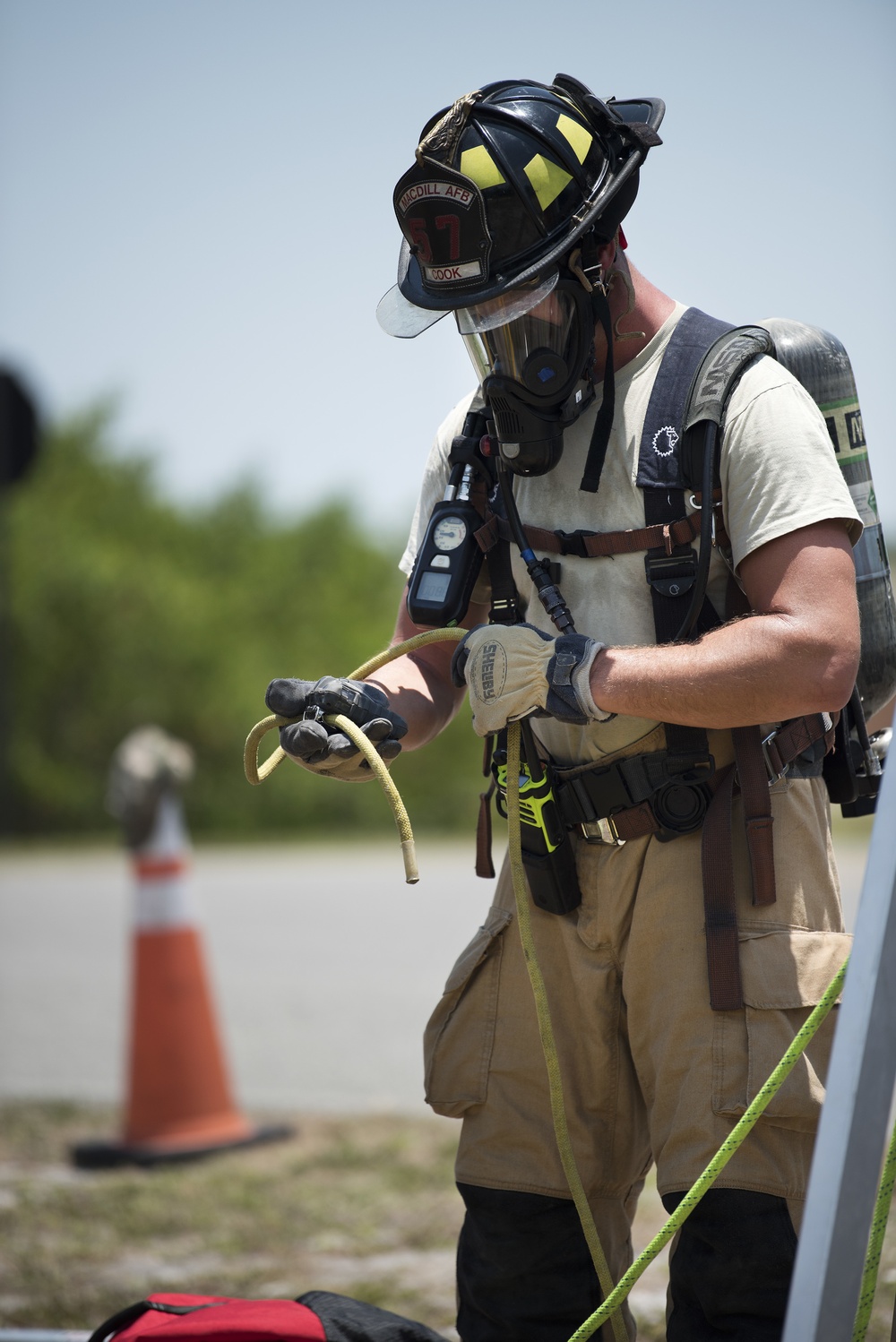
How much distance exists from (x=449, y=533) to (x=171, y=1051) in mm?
3100

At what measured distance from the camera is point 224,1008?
7105 mm

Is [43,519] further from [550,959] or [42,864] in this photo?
[550,959]

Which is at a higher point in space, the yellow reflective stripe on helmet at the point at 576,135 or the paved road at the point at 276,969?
the yellow reflective stripe on helmet at the point at 576,135

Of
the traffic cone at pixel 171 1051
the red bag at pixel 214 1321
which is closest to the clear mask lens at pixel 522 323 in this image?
the red bag at pixel 214 1321

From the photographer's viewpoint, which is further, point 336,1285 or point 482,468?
point 336,1285

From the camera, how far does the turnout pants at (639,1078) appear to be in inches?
75.3

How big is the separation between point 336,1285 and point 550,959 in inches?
71.1

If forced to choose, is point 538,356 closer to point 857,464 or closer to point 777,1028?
point 857,464

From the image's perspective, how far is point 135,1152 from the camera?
15.0ft

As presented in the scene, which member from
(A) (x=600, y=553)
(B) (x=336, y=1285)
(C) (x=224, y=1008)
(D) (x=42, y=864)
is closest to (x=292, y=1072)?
(C) (x=224, y=1008)

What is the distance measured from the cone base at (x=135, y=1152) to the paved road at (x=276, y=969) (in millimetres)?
734

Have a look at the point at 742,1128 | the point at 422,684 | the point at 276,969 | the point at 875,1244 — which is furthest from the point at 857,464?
the point at 276,969

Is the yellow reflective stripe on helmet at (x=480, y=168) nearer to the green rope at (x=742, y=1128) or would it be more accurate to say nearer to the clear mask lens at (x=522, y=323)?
the clear mask lens at (x=522, y=323)

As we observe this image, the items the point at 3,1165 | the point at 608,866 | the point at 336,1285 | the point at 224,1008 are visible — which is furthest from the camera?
the point at 224,1008
